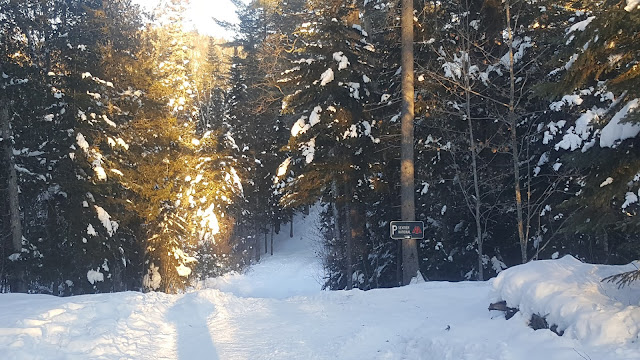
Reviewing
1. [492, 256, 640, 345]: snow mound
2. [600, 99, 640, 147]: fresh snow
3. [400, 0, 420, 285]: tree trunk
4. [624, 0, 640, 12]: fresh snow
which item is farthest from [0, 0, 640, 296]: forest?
[624, 0, 640, 12]: fresh snow

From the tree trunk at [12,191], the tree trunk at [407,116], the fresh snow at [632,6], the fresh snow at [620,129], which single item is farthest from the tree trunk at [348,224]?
the fresh snow at [632,6]

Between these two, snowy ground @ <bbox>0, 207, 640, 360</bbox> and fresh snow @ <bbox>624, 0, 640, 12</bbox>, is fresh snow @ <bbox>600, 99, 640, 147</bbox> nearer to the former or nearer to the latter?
fresh snow @ <bbox>624, 0, 640, 12</bbox>

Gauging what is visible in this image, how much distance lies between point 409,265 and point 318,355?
6.98 meters

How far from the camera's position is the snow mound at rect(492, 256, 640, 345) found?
5277 millimetres

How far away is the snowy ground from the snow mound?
15 mm

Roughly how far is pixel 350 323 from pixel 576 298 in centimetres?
460

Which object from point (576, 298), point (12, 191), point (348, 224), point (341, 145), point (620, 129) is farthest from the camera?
point (348, 224)

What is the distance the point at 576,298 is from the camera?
6.05 m

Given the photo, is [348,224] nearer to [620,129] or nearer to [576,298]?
[576,298]

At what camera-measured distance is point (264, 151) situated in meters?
33.6

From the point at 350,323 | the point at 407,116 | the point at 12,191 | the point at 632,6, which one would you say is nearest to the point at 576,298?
the point at 632,6

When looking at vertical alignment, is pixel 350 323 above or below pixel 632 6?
below

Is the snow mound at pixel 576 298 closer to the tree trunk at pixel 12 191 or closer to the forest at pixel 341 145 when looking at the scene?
the forest at pixel 341 145

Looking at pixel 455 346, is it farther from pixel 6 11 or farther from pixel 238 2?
pixel 238 2
